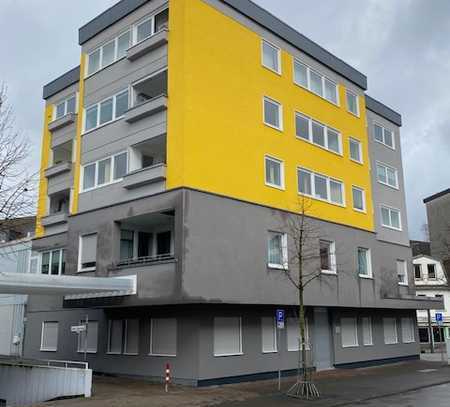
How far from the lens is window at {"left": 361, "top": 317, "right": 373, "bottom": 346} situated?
31.6m

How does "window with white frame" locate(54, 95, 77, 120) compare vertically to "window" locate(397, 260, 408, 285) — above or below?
above

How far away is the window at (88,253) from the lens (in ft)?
82.1

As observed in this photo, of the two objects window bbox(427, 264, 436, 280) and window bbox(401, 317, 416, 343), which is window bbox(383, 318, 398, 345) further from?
window bbox(427, 264, 436, 280)

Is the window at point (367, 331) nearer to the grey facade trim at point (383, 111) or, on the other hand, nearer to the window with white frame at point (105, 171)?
the grey facade trim at point (383, 111)

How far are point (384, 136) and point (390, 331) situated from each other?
1302 cm

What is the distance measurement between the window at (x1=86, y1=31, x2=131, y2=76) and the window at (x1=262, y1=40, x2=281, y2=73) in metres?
6.67

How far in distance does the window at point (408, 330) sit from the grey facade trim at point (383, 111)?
13.7m

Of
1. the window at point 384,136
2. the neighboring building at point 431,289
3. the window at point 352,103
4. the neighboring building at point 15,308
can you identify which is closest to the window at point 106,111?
the neighboring building at point 15,308

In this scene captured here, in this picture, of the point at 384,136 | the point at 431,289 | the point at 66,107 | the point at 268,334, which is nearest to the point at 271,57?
the point at 384,136

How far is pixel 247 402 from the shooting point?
709 inches

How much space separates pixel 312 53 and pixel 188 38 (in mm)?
9862

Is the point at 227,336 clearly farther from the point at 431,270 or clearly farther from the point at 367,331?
the point at 431,270

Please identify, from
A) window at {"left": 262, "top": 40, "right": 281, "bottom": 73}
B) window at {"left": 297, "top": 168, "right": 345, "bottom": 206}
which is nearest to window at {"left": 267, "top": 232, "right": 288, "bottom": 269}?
window at {"left": 297, "top": 168, "right": 345, "bottom": 206}

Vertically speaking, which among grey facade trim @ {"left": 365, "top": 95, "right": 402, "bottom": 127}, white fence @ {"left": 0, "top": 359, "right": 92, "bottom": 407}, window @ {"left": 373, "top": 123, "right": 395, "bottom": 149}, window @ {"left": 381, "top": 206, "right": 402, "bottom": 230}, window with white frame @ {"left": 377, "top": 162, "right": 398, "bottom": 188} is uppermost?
grey facade trim @ {"left": 365, "top": 95, "right": 402, "bottom": 127}
